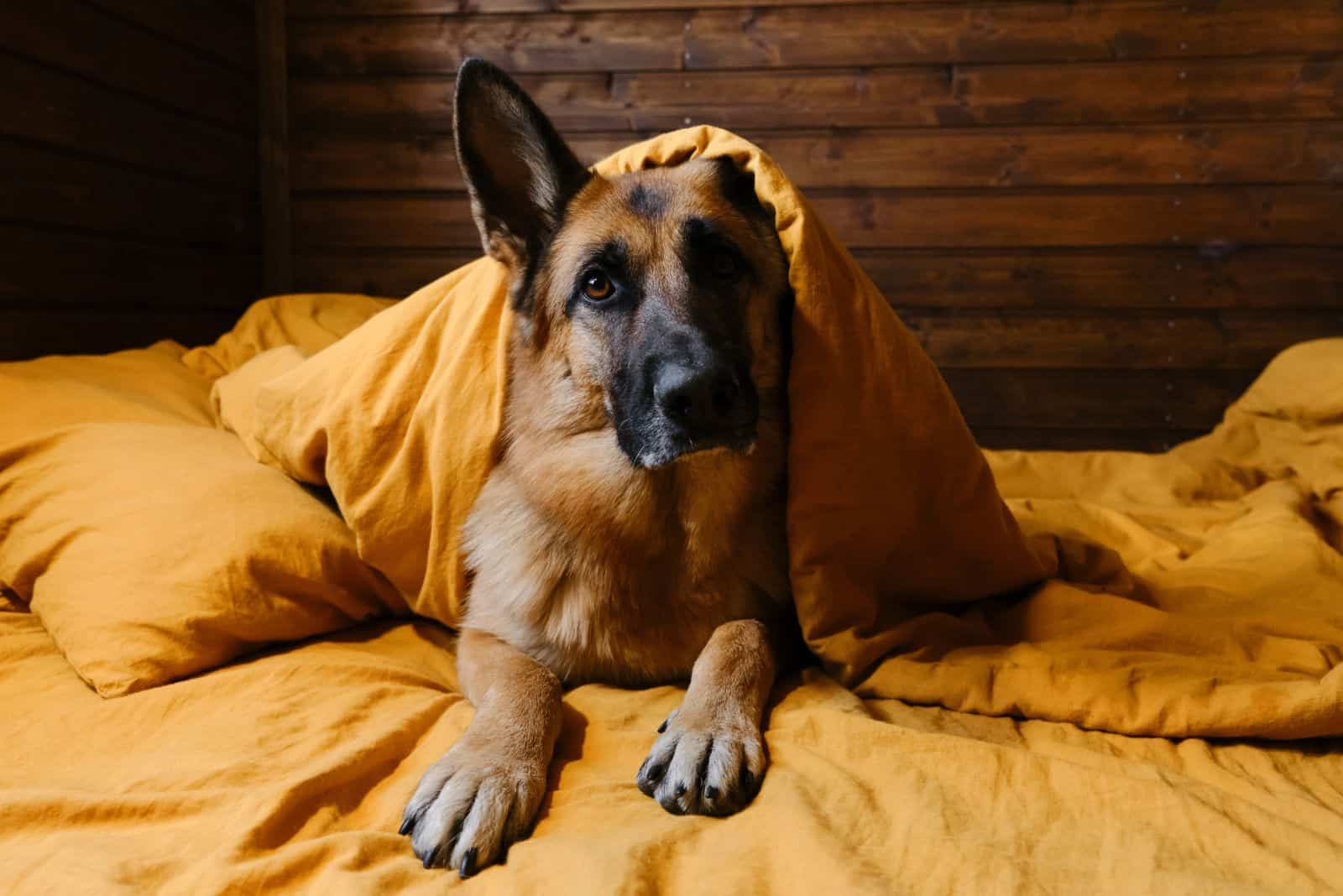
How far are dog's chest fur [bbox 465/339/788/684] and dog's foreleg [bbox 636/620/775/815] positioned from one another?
0.37 feet

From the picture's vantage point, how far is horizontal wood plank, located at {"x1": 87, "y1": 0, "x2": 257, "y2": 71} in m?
3.23

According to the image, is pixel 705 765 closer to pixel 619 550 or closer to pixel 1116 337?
pixel 619 550

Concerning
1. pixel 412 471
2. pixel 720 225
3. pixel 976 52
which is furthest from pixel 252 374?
pixel 976 52

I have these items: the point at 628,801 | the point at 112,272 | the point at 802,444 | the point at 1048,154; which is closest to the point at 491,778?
A: the point at 628,801

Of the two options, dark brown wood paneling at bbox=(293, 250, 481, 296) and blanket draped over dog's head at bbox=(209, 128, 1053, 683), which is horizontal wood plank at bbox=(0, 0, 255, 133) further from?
blanket draped over dog's head at bbox=(209, 128, 1053, 683)

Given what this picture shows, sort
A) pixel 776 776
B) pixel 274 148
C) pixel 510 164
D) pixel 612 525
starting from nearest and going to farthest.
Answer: pixel 776 776, pixel 612 525, pixel 510 164, pixel 274 148

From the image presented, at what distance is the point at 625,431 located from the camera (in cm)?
153

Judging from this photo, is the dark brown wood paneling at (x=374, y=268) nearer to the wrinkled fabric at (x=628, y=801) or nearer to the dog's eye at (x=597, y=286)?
the dog's eye at (x=597, y=286)

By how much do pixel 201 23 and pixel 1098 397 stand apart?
13.0 ft

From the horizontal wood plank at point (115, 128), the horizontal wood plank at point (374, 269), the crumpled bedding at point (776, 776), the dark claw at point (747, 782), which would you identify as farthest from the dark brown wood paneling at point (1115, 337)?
the horizontal wood plank at point (115, 128)

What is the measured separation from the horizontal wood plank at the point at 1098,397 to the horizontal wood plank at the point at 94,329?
10.1 feet

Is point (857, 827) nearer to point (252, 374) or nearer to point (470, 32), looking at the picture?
point (252, 374)


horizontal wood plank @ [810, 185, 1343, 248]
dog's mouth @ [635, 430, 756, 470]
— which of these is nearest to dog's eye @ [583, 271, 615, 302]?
dog's mouth @ [635, 430, 756, 470]

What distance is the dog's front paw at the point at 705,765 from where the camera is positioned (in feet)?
3.78
